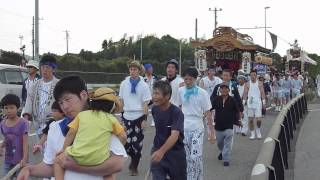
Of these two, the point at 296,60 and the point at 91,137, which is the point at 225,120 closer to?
the point at 91,137

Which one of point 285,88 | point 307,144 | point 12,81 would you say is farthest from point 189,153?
point 285,88

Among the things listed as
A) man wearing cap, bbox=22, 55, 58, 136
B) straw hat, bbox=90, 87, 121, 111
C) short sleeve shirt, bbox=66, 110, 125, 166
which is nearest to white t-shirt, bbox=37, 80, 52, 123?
man wearing cap, bbox=22, 55, 58, 136

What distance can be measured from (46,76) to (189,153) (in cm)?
199

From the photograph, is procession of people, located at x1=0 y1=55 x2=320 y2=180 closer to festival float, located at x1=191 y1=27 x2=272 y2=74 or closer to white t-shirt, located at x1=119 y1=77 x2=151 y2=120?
white t-shirt, located at x1=119 y1=77 x2=151 y2=120

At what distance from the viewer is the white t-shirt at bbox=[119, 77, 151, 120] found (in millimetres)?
8977

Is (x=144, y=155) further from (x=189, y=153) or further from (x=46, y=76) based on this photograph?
(x=46, y=76)

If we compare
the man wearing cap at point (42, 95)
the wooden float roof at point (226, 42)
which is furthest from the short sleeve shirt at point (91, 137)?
the wooden float roof at point (226, 42)

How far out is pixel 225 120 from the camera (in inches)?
392

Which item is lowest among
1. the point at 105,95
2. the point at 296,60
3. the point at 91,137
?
the point at 91,137

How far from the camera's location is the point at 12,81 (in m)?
18.4

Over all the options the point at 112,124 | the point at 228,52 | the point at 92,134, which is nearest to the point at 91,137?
the point at 92,134

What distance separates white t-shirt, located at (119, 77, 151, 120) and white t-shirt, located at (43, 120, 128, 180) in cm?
520

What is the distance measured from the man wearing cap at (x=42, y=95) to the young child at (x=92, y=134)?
3.03 meters

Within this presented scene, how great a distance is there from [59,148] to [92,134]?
15.6 inches
